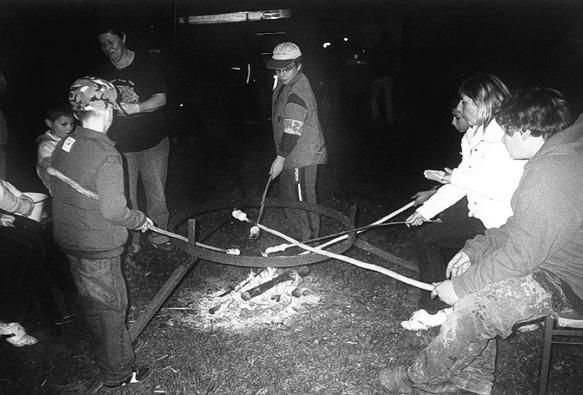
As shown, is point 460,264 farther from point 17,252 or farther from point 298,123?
point 17,252

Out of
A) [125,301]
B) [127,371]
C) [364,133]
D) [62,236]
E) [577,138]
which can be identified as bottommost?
[364,133]

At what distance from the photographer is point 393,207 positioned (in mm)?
6383

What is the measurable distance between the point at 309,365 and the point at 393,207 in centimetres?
362

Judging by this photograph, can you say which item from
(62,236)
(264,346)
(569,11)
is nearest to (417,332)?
(264,346)

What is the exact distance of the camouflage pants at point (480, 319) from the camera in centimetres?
237

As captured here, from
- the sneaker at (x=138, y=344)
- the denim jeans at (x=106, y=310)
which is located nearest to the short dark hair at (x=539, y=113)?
the denim jeans at (x=106, y=310)

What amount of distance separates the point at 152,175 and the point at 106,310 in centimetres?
214

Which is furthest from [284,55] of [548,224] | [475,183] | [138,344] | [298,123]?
[138,344]

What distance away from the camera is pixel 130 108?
4.15 metres

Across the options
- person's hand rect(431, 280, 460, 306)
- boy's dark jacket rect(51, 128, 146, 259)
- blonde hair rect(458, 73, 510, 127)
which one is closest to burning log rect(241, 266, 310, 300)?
boy's dark jacket rect(51, 128, 146, 259)

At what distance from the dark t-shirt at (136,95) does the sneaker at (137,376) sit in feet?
A: 7.24

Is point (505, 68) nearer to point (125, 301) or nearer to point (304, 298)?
point (304, 298)

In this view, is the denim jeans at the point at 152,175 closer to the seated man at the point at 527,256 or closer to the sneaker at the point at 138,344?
the sneaker at the point at 138,344

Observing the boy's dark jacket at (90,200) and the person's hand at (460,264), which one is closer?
the boy's dark jacket at (90,200)
